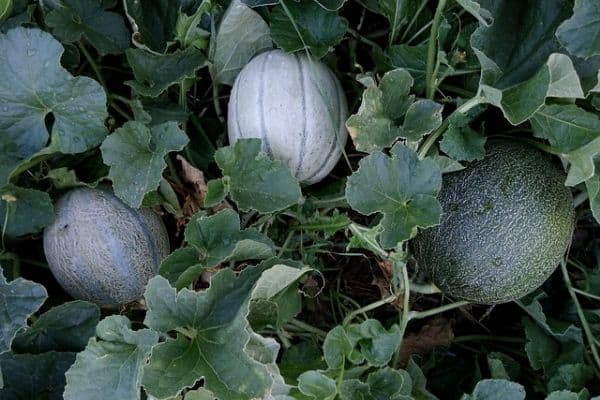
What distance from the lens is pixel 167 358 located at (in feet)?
3.68

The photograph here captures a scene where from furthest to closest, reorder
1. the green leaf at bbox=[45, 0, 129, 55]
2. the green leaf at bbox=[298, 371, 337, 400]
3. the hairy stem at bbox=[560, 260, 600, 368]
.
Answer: the hairy stem at bbox=[560, 260, 600, 368]
the green leaf at bbox=[45, 0, 129, 55]
the green leaf at bbox=[298, 371, 337, 400]

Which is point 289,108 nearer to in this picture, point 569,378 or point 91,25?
point 91,25

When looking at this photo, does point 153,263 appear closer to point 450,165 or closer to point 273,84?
point 273,84

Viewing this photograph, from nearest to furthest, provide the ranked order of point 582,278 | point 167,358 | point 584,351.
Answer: point 167,358 → point 584,351 → point 582,278

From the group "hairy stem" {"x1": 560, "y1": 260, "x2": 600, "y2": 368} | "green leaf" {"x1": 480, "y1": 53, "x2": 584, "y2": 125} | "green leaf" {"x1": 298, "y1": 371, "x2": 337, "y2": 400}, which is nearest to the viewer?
"green leaf" {"x1": 480, "y1": 53, "x2": 584, "y2": 125}

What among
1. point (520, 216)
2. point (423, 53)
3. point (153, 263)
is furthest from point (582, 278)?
point (153, 263)

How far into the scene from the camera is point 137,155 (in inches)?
47.6

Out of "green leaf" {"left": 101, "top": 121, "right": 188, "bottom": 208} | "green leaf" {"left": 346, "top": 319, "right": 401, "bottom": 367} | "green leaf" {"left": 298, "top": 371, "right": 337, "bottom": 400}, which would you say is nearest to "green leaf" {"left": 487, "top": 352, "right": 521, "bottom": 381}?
"green leaf" {"left": 346, "top": 319, "right": 401, "bottom": 367}

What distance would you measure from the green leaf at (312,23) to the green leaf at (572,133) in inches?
13.8

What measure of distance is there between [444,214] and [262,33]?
442 mm

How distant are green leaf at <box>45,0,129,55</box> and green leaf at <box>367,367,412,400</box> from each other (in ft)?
2.31

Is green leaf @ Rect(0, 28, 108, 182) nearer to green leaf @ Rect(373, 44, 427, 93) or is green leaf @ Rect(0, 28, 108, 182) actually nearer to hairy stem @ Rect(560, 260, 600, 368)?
green leaf @ Rect(373, 44, 427, 93)

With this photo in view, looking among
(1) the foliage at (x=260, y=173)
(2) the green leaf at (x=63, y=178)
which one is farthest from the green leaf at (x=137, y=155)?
(2) the green leaf at (x=63, y=178)

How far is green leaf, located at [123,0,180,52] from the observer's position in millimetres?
1309
